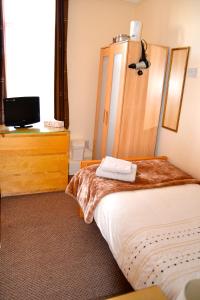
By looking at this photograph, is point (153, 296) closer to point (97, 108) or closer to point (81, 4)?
point (97, 108)

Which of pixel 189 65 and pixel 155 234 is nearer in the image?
pixel 155 234

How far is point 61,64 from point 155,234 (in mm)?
2617

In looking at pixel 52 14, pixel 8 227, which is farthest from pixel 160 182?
pixel 52 14

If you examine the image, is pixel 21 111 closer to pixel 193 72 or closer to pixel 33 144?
pixel 33 144

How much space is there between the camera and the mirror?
8.68 ft

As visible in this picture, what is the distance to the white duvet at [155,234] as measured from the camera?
1257 millimetres

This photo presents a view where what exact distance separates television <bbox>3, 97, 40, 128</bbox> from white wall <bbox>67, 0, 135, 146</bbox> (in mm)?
704

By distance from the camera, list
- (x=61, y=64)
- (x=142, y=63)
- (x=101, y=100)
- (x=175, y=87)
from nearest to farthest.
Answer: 1. (x=142, y=63)
2. (x=175, y=87)
3. (x=61, y=64)
4. (x=101, y=100)

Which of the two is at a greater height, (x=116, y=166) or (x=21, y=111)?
(x=21, y=111)

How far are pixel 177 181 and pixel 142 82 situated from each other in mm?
1231

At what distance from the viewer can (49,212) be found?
2.74 metres

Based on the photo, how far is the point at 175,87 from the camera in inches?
109

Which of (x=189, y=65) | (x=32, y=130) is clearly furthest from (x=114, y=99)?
(x=32, y=130)

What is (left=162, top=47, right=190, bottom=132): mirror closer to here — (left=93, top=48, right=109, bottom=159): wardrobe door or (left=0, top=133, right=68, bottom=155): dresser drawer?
(left=93, top=48, right=109, bottom=159): wardrobe door
